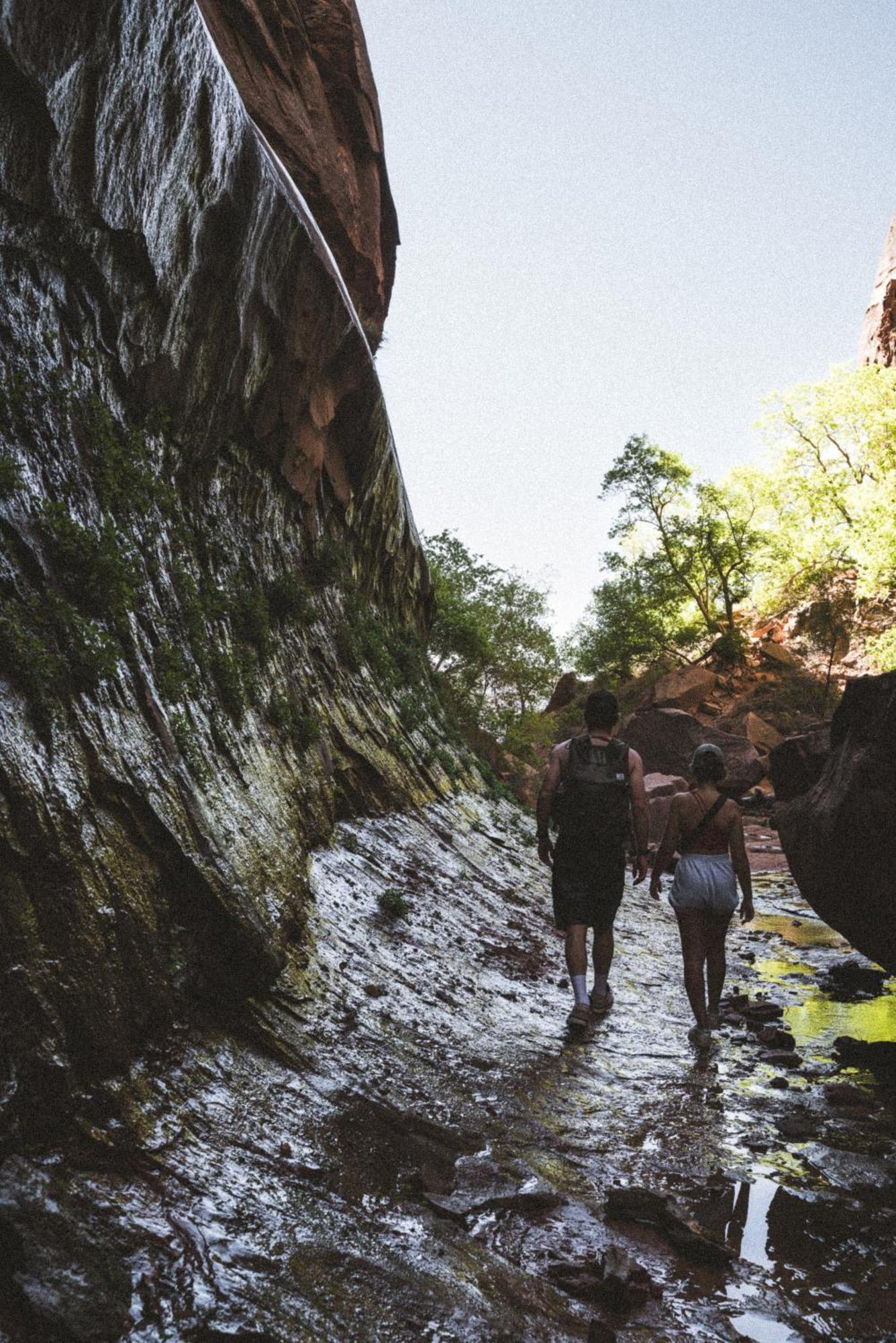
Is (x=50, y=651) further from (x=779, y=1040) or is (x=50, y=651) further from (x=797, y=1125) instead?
(x=779, y=1040)

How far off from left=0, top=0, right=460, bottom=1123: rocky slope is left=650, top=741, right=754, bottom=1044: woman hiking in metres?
2.73

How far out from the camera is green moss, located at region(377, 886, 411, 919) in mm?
6668

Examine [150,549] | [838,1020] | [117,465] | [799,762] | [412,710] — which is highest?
[412,710]

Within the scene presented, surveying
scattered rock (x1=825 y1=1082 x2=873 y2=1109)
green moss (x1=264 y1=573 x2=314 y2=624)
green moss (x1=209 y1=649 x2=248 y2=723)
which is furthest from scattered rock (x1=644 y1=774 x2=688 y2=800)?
green moss (x1=209 y1=649 x2=248 y2=723)

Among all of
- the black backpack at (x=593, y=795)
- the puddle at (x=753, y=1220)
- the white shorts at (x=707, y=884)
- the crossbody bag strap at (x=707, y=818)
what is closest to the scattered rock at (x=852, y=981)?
the white shorts at (x=707, y=884)

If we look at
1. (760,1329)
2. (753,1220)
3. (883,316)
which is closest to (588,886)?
(753,1220)

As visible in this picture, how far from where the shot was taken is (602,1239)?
2965 millimetres

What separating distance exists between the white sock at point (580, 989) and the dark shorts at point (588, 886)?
369 mm

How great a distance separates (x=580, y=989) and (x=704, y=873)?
1227mm

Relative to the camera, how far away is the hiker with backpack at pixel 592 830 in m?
5.84

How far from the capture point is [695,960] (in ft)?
18.8

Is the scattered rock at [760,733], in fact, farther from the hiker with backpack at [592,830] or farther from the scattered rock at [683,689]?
the hiker with backpack at [592,830]

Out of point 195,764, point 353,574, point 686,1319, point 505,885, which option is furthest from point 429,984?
point 353,574

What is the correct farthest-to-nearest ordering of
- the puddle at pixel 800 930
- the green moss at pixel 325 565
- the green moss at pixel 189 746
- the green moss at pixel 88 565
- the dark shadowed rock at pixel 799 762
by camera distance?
the puddle at pixel 800 930, the green moss at pixel 325 565, the dark shadowed rock at pixel 799 762, the green moss at pixel 189 746, the green moss at pixel 88 565
